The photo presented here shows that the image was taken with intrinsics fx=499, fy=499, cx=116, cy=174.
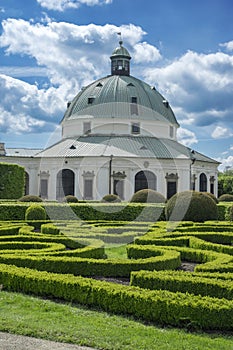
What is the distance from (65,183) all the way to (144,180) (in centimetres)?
831

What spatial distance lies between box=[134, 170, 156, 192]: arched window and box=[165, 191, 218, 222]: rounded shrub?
26.7 meters

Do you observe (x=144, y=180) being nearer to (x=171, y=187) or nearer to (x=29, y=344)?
(x=171, y=187)

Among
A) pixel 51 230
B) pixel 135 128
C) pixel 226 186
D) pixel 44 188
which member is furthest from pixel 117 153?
pixel 51 230

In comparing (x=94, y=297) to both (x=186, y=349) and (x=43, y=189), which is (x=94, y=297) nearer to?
(x=186, y=349)

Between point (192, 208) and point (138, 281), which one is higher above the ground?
point (192, 208)

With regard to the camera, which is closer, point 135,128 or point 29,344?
point 29,344

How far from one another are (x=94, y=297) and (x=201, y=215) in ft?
51.2

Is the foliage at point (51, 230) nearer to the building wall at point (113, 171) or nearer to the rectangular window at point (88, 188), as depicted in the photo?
the building wall at point (113, 171)

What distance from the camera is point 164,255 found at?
1162cm

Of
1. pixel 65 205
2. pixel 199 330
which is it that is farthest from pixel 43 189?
pixel 199 330

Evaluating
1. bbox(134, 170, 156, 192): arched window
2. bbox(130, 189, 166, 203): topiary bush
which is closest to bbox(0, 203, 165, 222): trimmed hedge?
bbox(130, 189, 166, 203): topiary bush

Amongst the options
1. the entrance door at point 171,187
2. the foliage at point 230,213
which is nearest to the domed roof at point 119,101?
the entrance door at point 171,187

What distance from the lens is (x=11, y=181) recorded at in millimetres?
37219

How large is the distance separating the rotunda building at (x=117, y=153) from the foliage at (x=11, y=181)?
12.8 m
